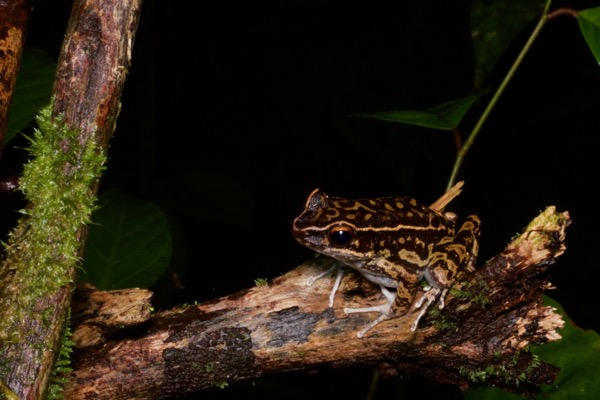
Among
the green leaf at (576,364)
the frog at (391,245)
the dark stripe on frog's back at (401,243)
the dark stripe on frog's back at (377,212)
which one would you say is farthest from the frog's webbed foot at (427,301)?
the green leaf at (576,364)

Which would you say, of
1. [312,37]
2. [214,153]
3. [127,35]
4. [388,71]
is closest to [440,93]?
[388,71]

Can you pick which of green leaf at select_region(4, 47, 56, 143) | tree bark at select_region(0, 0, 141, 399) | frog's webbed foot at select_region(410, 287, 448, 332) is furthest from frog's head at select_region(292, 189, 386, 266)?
green leaf at select_region(4, 47, 56, 143)

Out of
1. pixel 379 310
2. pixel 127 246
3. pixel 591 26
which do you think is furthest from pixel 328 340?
pixel 591 26

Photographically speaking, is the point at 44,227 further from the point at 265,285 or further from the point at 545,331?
the point at 545,331

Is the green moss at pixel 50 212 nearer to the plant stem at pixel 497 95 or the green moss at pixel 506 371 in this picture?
the green moss at pixel 506 371

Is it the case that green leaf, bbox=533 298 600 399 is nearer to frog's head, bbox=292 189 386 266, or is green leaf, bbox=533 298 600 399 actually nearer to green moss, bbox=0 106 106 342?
frog's head, bbox=292 189 386 266
